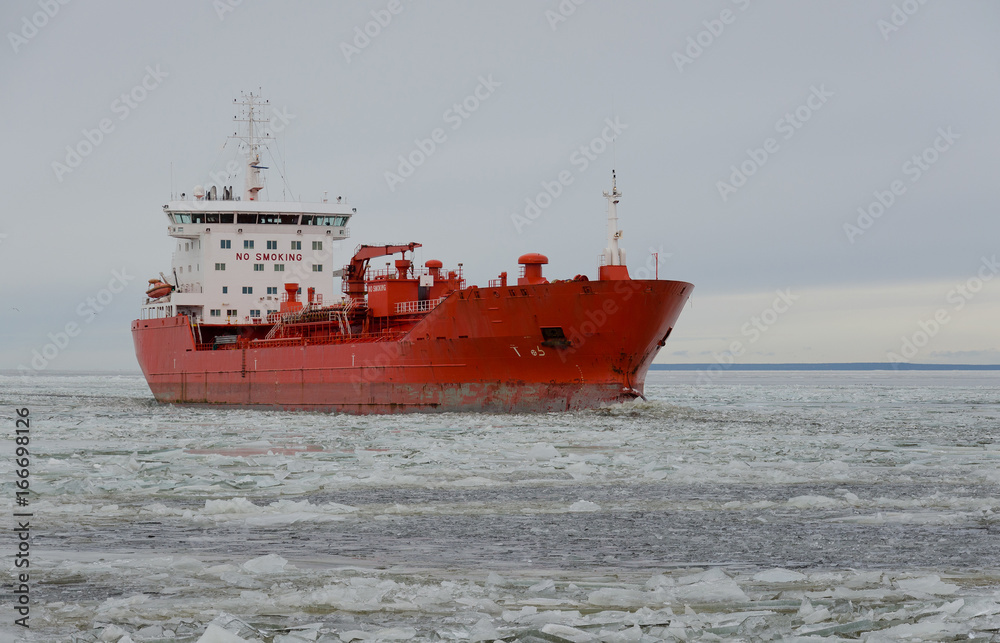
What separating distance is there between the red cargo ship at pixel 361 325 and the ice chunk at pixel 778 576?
1311 centimetres

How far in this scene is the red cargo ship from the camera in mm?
19688

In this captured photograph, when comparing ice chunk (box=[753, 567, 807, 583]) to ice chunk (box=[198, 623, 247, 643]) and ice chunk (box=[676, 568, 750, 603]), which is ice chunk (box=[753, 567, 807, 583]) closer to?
ice chunk (box=[676, 568, 750, 603])

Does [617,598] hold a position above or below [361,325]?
below

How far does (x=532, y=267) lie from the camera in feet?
68.1

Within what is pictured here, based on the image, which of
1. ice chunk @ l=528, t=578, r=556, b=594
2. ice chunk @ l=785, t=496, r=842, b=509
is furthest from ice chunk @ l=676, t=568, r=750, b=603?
ice chunk @ l=785, t=496, r=842, b=509

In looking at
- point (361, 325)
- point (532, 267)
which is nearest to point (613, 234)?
point (532, 267)

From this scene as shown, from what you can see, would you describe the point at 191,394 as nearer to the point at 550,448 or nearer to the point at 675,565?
the point at 550,448

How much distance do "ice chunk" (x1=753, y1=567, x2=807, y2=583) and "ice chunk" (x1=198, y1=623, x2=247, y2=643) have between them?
3028mm

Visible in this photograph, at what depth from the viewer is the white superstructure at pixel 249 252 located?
98.9ft

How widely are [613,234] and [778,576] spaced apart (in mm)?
15940

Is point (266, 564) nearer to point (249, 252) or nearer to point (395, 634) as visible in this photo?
point (395, 634)

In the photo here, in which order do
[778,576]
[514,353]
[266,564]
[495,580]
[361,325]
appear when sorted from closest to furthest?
1. [495,580]
2. [778,576]
3. [266,564]
4. [514,353]
5. [361,325]

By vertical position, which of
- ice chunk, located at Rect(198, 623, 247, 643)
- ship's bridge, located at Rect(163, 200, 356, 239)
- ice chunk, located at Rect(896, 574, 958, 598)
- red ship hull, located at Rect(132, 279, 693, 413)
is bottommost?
ice chunk, located at Rect(896, 574, 958, 598)

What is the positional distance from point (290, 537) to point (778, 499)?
4.51 m
